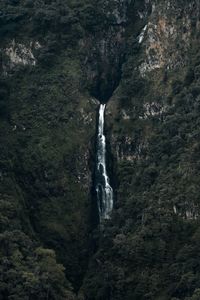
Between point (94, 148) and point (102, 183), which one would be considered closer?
point (102, 183)

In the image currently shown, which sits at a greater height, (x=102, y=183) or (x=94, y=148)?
(x=94, y=148)

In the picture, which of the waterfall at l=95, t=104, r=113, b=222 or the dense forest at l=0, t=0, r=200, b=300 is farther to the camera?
the waterfall at l=95, t=104, r=113, b=222

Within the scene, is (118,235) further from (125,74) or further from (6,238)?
(125,74)

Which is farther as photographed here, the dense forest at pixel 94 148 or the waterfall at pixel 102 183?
the waterfall at pixel 102 183
